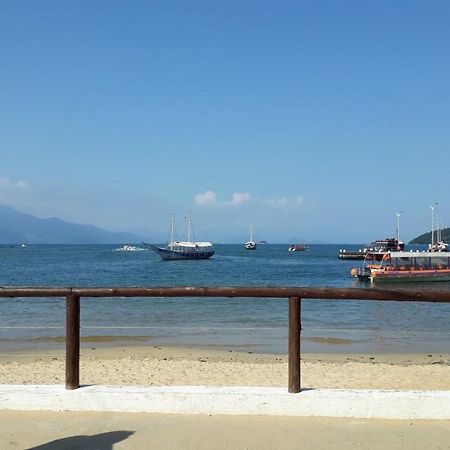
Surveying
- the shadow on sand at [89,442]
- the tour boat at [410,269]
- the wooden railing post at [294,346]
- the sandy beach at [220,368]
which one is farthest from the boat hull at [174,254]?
the shadow on sand at [89,442]

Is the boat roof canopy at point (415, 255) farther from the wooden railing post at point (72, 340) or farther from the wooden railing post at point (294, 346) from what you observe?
the wooden railing post at point (72, 340)

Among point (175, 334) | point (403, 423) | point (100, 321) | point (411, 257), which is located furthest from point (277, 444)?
point (411, 257)

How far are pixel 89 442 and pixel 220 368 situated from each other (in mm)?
6614

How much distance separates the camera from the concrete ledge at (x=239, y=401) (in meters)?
4.28

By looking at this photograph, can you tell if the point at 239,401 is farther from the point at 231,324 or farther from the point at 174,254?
the point at 174,254

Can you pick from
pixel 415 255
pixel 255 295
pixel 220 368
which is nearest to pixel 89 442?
pixel 255 295

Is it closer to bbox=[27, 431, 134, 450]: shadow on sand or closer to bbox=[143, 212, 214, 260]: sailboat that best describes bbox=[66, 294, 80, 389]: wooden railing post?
bbox=[27, 431, 134, 450]: shadow on sand

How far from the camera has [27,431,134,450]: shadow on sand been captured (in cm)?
376

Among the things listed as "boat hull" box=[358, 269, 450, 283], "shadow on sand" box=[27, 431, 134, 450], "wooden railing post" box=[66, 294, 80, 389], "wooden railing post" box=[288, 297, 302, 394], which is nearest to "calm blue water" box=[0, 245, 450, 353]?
"wooden railing post" box=[288, 297, 302, 394]

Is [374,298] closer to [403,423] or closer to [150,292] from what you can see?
[403,423]

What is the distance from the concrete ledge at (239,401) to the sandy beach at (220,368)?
13.3 feet

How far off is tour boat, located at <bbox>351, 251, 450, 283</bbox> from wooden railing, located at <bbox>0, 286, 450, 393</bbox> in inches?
1464

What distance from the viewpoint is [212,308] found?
2161 cm

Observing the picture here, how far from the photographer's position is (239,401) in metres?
4.38
